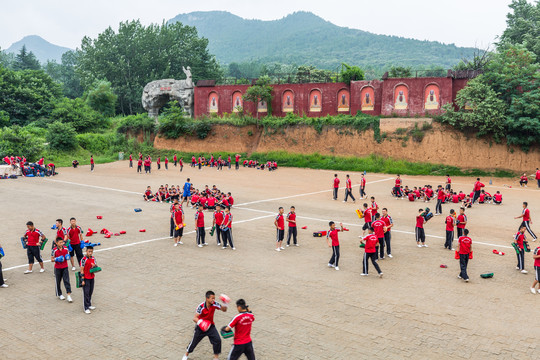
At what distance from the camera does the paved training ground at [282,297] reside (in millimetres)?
8727

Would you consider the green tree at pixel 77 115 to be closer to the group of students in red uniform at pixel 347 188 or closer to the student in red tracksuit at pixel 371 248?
the group of students in red uniform at pixel 347 188

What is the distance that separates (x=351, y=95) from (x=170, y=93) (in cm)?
2334

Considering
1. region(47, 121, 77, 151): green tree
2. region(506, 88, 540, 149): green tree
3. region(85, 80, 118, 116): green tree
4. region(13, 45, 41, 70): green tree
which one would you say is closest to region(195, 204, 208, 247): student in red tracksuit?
region(506, 88, 540, 149): green tree


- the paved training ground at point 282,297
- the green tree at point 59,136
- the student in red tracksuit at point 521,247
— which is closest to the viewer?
the paved training ground at point 282,297

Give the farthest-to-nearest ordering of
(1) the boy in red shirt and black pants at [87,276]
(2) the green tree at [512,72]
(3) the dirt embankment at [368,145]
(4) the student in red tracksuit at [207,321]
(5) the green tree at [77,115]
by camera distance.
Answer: (5) the green tree at [77,115]
(3) the dirt embankment at [368,145]
(2) the green tree at [512,72]
(1) the boy in red shirt and black pants at [87,276]
(4) the student in red tracksuit at [207,321]

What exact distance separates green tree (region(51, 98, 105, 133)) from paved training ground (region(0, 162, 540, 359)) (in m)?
39.5

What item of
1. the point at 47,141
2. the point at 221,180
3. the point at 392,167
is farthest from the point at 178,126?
the point at 392,167

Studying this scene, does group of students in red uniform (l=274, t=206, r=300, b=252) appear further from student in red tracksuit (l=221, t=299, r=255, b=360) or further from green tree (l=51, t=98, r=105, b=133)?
green tree (l=51, t=98, r=105, b=133)

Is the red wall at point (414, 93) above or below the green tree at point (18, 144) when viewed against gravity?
above

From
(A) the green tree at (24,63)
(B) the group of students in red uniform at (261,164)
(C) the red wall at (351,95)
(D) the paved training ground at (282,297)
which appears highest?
(A) the green tree at (24,63)

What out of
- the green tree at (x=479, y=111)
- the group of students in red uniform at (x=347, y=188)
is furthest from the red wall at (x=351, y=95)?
the group of students in red uniform at (x=347, y=188)

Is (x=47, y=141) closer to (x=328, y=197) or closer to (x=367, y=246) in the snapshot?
(x=328, y=197)

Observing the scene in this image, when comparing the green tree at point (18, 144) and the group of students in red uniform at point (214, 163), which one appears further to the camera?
the group of students in red uniform at point (214, 163)

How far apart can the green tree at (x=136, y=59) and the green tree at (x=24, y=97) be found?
11087 mm
